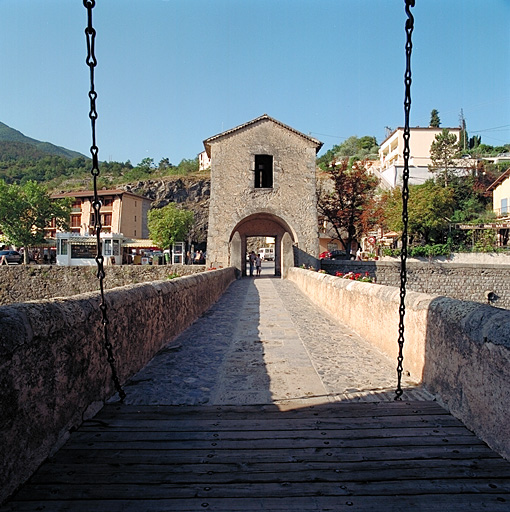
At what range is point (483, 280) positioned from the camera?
85.0 feet

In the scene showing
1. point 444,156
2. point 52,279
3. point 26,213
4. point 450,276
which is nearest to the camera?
point 450,276

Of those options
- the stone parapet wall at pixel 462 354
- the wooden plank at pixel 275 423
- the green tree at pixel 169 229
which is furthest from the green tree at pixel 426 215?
the wooden plank at pixel 275 423

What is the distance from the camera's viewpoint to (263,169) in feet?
86.1

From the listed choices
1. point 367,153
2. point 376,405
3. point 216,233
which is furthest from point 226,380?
point 367,153

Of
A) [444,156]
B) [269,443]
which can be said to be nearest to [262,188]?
[269,443]

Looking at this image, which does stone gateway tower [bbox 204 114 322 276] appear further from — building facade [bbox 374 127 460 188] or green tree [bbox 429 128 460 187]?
green tree [bbox 429 128 460 187]

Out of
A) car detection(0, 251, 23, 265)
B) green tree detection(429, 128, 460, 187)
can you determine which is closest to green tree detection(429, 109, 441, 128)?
green tree detection(429, 128, 460, 187)

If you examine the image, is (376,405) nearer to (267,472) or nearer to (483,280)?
(267,472)

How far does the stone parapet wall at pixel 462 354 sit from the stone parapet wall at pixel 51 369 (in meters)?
2.70

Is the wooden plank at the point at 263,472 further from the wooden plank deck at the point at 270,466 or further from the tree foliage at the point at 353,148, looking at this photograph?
the tree foliage at the point at 353,148

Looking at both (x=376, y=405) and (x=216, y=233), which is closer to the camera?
(x=376, y=405)

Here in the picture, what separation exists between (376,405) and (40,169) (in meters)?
124

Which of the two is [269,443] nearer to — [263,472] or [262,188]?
[263,472]

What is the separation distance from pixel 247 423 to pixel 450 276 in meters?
26.5
